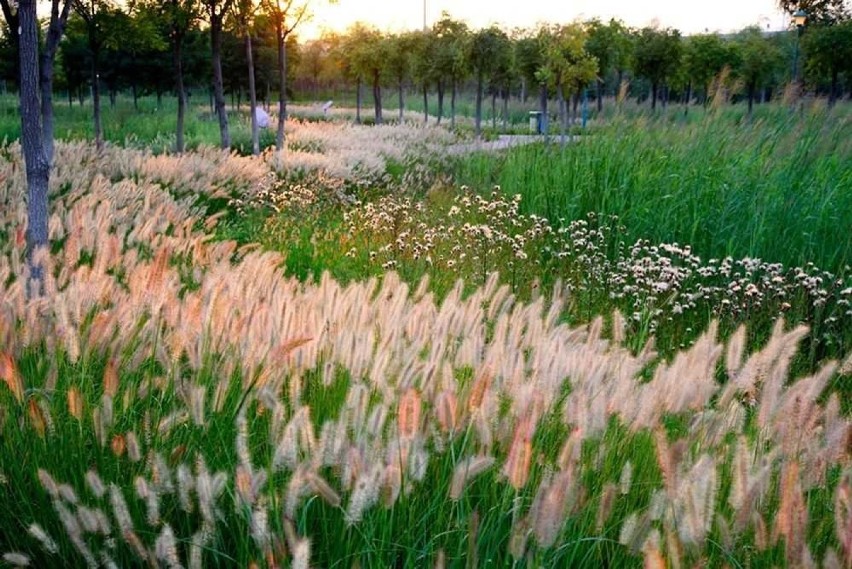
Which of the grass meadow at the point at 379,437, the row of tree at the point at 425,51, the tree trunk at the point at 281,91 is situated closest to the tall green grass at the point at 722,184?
the grass meadow at the point at 379,437

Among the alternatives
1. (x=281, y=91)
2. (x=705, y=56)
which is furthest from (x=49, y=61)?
(x=705, y=56)

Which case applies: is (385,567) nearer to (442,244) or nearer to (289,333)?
(289,333)

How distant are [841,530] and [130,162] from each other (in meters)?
10.4

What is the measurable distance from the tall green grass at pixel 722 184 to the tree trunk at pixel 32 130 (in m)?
5.06

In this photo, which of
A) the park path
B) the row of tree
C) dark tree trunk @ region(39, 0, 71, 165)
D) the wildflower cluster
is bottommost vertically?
the wildflower cluster

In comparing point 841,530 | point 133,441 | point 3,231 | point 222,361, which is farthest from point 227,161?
point 841,530

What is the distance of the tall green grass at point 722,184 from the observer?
22.5 feet

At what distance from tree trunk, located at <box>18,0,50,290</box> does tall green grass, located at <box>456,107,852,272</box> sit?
506 centimetres

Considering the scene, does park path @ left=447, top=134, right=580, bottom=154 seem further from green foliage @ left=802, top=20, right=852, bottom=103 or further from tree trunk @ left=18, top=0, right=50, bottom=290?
green foliage @ left=802, top=20, right=852, bottom=103

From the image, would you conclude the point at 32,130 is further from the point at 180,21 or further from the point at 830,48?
the point at 830,48

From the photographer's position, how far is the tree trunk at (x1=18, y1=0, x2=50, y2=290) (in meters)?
3.91

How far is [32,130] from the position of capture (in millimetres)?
4008

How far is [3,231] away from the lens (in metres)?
5.64

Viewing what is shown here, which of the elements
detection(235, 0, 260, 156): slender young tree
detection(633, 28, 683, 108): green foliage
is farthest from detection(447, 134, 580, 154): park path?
detection(633, 28, 683, 108): green foliage
